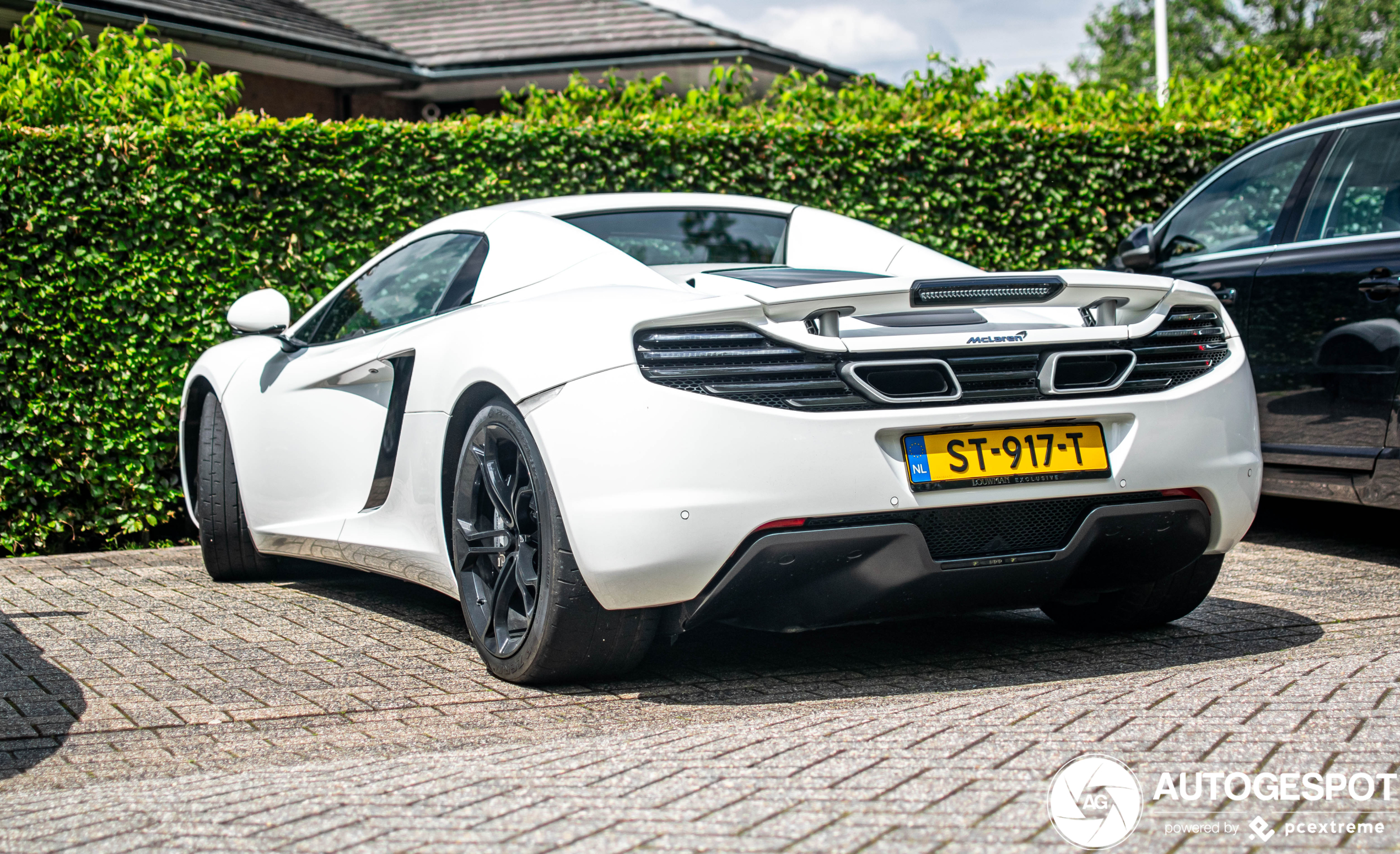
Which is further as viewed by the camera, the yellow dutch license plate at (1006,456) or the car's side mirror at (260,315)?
the car's side mirror at (260,315)

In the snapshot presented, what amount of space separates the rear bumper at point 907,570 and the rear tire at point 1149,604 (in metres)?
0.42

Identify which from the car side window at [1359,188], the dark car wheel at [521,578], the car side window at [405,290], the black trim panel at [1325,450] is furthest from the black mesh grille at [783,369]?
the car side window at [1359,188]

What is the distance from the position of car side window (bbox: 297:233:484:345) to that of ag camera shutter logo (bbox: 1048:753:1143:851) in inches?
93.2

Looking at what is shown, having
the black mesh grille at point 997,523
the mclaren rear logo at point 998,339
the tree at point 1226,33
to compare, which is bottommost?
the black mesh grille at point 997,523

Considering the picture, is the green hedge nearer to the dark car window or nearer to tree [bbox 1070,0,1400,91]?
Result: the dark car window

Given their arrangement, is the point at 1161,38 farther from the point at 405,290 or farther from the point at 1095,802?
the point at 1095,802

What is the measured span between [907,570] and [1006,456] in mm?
382

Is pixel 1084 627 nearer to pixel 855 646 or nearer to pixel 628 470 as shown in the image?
pixel 855 646

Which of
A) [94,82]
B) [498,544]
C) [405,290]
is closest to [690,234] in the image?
[405,290]

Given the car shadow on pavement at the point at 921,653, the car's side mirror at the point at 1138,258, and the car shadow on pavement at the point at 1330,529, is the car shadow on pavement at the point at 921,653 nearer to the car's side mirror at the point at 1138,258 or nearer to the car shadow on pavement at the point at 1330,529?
the car shadow on pavement at the point at 1330,529

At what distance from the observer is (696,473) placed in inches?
123

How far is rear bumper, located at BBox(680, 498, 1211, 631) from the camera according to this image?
3.23m

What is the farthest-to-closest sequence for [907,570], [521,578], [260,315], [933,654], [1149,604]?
Result: [260,315] < [1149,604] < [933,654] < [521,578] < [907,570]

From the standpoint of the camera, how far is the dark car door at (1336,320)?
201 inches
